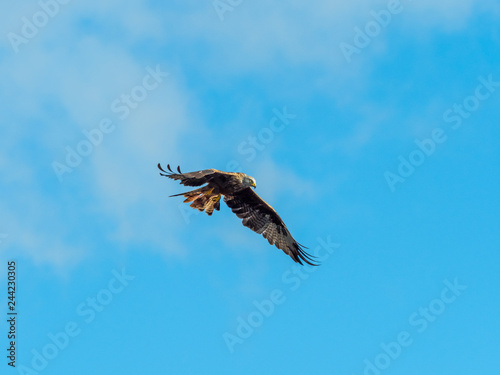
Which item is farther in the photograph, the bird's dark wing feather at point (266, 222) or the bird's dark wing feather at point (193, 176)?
the bird's dark wing feather at point (266, 222)

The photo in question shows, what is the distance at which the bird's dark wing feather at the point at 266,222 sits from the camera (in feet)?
62.9

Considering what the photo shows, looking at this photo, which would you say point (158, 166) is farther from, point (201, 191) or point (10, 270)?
point (10, 270)

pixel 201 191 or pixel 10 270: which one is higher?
pixel 10 270

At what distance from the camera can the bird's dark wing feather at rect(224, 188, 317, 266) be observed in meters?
19.2

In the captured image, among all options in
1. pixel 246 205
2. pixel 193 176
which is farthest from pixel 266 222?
pixel 193 176

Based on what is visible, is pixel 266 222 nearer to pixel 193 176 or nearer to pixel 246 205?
pixel 246 205

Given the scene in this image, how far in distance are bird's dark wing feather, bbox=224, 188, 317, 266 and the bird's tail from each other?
137 cm

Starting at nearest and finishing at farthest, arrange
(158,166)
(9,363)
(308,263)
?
(158,166)
(9,363)
(308,263)

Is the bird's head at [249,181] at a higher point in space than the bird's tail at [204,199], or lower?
lower

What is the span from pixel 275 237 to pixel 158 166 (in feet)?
17.4

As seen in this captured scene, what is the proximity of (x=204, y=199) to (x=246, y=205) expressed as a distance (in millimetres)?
2019

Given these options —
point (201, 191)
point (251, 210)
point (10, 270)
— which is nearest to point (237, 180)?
point (201, 191)

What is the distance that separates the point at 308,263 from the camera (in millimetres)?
19141

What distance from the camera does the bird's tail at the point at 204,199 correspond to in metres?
17.2
